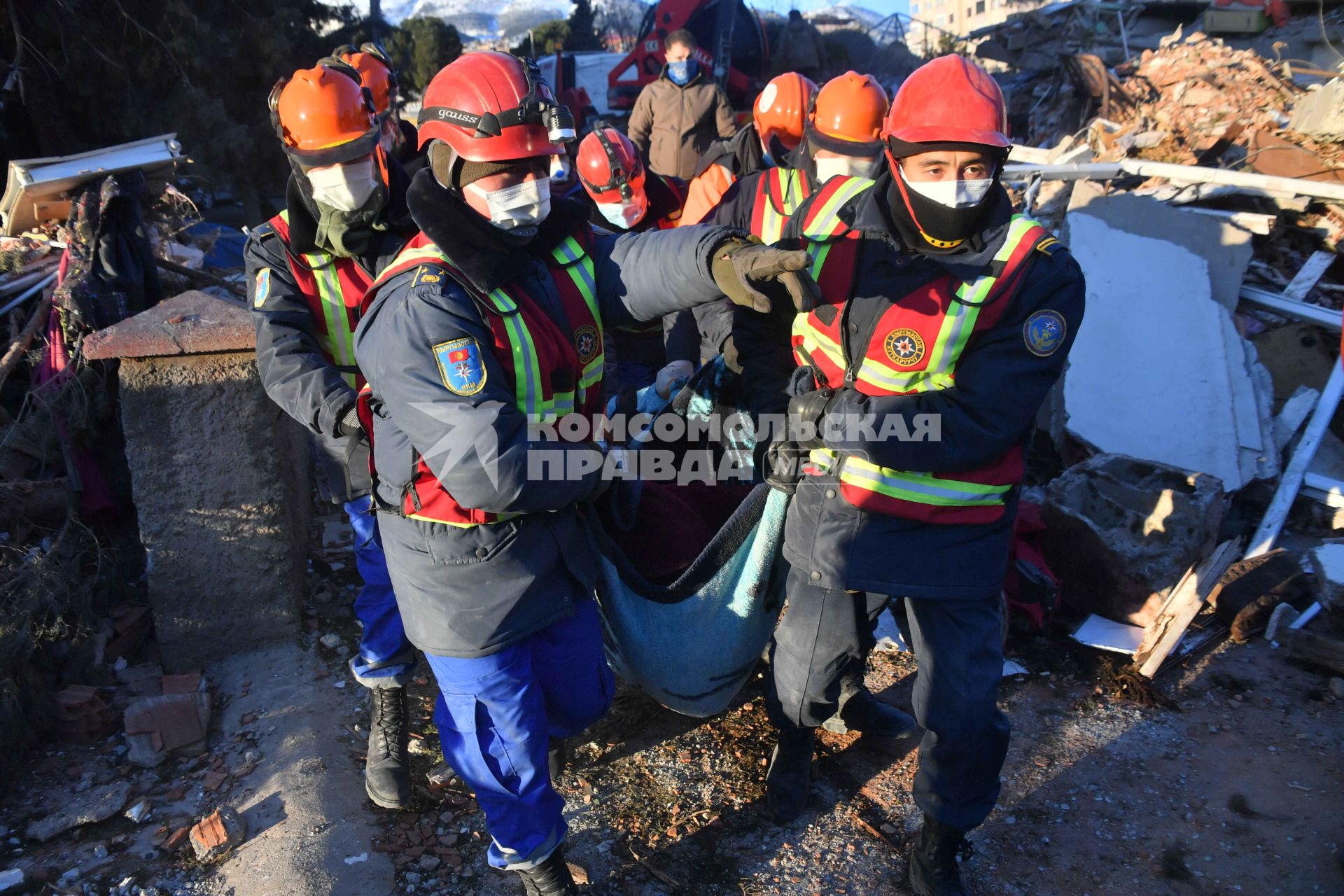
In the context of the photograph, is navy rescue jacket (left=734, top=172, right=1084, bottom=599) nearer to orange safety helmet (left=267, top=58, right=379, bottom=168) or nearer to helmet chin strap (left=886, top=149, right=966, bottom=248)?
helmet chin strap (left=886, top=149, right=966, bottom=248)

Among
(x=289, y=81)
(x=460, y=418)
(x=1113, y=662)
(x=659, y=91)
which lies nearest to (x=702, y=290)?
(x=460, y=418)

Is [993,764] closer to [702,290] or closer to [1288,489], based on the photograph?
[702,290]

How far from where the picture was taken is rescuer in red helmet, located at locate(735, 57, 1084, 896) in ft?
7.44

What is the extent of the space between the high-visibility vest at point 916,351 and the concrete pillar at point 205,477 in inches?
88.7

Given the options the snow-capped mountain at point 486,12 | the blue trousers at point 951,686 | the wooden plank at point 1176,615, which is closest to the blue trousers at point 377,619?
the blue trousers at point 951,686

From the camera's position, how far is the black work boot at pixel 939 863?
250cm

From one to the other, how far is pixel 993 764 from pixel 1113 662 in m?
1.41

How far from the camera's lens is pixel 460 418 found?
1948mm

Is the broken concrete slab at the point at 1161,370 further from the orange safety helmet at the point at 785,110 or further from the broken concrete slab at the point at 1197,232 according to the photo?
the orange safety helmet at the point at 785,110

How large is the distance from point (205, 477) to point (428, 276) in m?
2.00

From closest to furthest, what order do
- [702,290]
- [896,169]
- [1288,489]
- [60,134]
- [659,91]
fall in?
[702,290], [896,169], [1288,489], [659,91], [60,134]

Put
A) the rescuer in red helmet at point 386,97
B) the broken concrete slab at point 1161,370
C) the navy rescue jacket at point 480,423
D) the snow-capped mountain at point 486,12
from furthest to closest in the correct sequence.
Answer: the snow-capped mountain at point 486,12, the broken concrete slab at point 1161,370, the rescuer in red helmet at point 386,97, the navy rescue jacket at point 480,423

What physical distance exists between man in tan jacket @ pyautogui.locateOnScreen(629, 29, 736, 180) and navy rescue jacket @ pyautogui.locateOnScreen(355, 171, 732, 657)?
4.55 meters

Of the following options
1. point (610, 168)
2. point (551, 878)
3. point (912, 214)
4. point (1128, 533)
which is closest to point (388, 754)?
point (551, 878)
